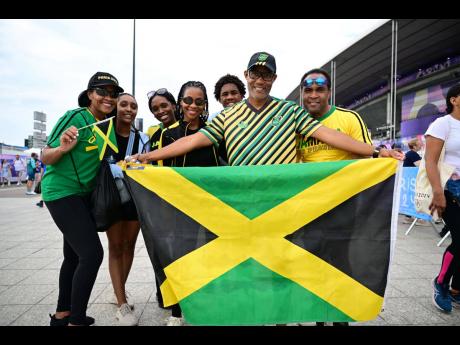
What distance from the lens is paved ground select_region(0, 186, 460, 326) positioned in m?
2.70

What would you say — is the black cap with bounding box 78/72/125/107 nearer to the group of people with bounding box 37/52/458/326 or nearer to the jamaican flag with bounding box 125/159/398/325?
the group of people with bounding box 37/52/458/326

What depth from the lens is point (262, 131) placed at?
7.09 feet

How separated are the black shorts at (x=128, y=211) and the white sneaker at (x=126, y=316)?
0.78 m

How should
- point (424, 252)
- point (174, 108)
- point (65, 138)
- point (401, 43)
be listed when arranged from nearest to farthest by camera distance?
1. point (65, 138)
2. point (174, 108)
3. point (424, 252)
4. point (401, 43)

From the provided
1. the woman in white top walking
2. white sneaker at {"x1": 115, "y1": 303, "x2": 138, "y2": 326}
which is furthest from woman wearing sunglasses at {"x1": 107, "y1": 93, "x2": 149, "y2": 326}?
the woman in white top walking

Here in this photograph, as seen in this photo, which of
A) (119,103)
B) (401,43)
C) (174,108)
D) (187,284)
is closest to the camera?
(187,284)

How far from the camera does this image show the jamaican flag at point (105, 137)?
2443 mm

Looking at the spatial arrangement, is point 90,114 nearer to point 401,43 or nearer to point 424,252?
point 424,252

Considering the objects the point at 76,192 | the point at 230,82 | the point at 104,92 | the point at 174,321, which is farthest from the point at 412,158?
the point at 76,192

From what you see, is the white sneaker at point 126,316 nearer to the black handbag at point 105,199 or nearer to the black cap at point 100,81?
the black handbag at point 105,199
